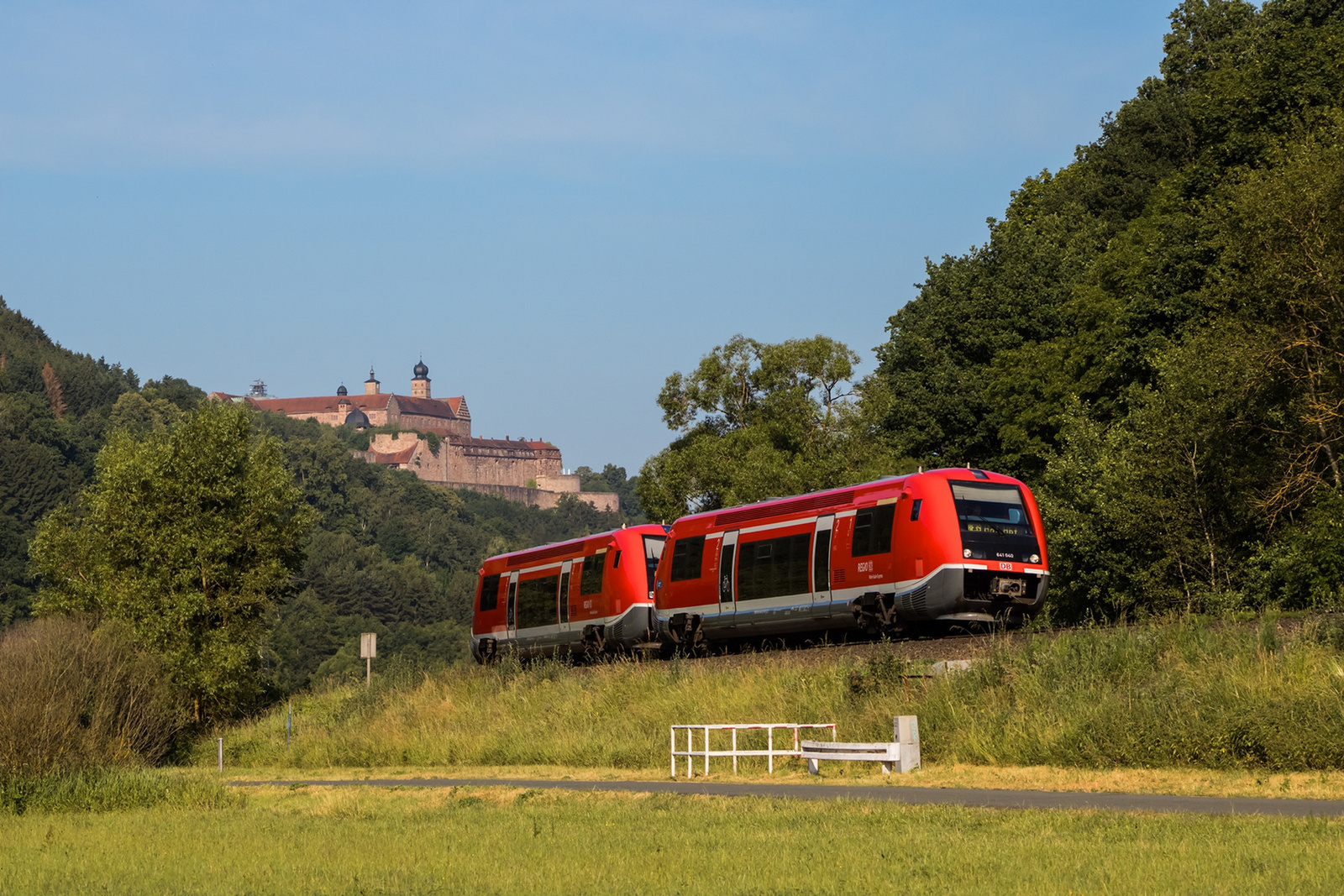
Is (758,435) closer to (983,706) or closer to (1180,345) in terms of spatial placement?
(1180,345)

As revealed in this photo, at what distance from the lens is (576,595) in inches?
1468

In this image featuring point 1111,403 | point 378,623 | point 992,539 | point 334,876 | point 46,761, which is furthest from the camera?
point 378,623

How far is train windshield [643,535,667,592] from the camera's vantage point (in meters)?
35.8

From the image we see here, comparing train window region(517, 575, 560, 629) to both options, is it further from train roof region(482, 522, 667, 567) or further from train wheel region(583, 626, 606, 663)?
train wheel region(583, 626, 606, 663)

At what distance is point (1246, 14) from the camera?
6181 centimetres

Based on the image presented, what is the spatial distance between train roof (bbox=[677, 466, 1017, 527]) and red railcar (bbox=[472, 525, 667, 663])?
2.88 metres

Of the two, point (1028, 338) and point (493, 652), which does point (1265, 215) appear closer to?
point (493, 652)

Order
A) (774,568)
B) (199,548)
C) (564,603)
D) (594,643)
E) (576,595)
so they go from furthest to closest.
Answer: (199,548) < (564,603) < (576,595) < (594,643) < (774,568)

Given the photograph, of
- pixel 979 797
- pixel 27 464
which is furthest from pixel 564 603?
pixel 27 464

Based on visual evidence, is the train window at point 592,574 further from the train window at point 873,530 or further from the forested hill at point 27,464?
the forested hill at point 27,464

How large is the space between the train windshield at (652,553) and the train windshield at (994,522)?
967 centimetres

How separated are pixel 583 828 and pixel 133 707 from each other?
16769mm

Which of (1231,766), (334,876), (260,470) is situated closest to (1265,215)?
(1231,766)

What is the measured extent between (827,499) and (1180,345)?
16175mm
